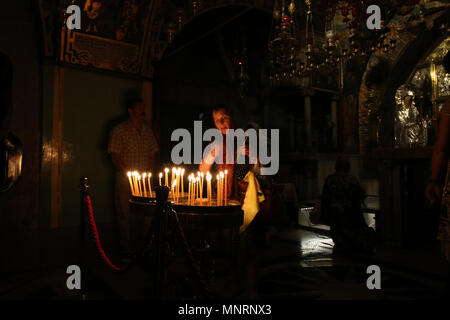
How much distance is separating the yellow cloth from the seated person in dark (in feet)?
6.73

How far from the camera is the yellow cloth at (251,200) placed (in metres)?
3.56

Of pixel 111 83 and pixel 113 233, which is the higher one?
pixel 111 83

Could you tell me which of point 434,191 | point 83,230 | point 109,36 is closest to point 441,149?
point 434,191

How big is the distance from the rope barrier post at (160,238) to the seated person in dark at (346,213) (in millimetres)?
3644

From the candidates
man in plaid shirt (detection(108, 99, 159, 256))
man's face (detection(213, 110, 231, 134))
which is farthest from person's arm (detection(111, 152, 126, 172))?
man's face (detection(213, 110, 231, 134))

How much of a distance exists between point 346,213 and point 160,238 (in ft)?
12.2

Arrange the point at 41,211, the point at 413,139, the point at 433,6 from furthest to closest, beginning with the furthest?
the point at 433,6
the point at 413,139
the point at 41,211

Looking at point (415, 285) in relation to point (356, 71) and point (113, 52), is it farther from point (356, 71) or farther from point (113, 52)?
point (356, 71)

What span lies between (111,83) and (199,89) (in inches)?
145

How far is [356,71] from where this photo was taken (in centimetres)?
895

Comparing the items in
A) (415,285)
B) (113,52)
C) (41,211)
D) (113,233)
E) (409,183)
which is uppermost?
(113,52)

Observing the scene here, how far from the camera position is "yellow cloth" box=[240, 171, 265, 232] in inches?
140

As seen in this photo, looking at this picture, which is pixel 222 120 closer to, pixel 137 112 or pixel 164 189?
pixel 137 112
